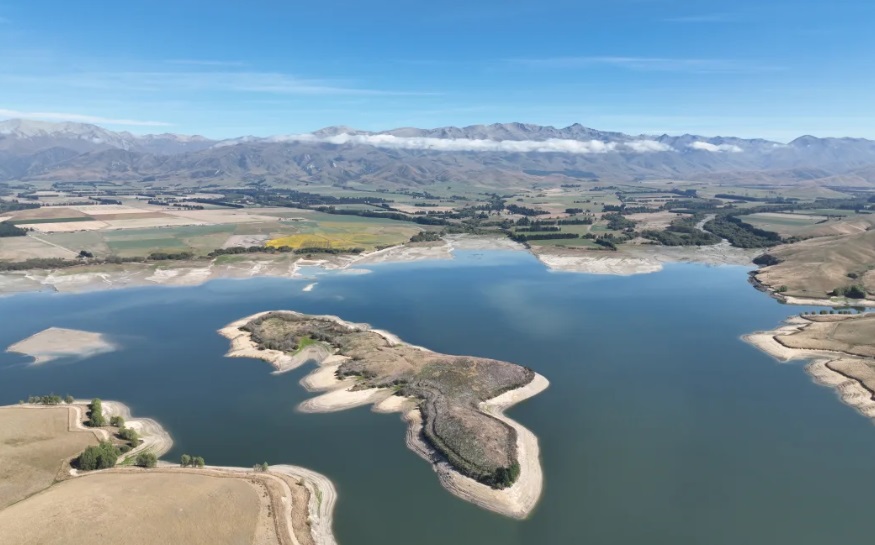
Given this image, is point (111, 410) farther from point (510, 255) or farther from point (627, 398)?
point (510, 255)

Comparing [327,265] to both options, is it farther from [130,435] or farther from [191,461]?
[191,461]

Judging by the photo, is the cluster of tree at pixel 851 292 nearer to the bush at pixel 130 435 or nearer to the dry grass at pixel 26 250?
the bush at pixel 130 435

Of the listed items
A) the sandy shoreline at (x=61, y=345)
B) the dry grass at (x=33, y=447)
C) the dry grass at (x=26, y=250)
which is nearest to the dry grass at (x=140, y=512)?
the dry grass at (x=33, y=447)

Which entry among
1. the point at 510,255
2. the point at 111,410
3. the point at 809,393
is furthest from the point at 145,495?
the point at 510,255

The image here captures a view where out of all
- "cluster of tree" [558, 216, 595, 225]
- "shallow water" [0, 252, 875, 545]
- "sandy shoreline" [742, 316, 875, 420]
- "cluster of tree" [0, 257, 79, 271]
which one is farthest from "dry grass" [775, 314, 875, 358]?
"cluster of tree" [0, 257, 79, 271]

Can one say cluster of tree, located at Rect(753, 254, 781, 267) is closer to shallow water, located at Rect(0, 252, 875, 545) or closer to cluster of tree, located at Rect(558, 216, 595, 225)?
shallow water, located at Rect(0, 252, 875, 545)

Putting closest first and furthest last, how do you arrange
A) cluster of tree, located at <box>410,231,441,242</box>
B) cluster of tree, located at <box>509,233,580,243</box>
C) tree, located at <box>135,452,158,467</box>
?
tree, located at <box>135,452,158,467</box> < cluster of tree, located at <box>410,231,441,242</box> < cluster of tree, located at <box>509,233,580,243</box>
